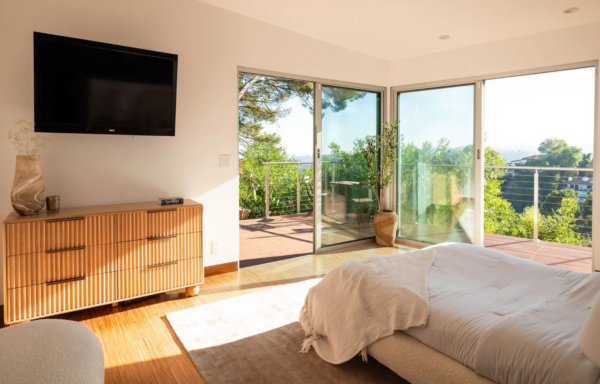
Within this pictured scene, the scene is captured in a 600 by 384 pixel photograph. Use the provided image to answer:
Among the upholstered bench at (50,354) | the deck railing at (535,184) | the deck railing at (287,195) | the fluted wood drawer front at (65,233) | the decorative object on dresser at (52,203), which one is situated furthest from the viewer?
the deck railing at (287,195)

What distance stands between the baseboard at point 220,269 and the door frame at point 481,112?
8.75 ft

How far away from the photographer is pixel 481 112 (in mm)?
4535

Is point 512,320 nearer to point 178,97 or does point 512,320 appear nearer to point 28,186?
point 28,186

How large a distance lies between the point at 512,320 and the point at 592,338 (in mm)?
297

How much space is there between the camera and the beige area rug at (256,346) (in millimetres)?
2053

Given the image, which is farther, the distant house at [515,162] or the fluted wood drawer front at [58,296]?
the distant house at [515,162]

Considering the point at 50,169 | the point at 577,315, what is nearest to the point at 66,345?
the point at 577,315

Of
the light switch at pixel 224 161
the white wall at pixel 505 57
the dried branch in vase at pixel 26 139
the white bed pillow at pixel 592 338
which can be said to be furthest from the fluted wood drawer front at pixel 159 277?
the white wall at pixel 505 57

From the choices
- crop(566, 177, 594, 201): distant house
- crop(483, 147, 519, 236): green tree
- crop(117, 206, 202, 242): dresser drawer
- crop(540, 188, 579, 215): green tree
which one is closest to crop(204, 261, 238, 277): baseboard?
crop(117, 206, 202, 242): dresser drawer

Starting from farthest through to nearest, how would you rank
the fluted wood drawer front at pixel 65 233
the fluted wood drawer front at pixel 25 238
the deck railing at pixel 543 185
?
the deck railing at pixel 543 185, the fluted wood drawer front at pixel 65 233, the fluted wood drawer front at pixel 25 238

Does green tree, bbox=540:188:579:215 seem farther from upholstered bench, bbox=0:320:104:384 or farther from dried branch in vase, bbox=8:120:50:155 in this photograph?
dried branch in vase, bbox=8:120:50:155

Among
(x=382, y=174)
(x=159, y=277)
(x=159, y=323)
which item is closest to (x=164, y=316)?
(x=159, y=323)

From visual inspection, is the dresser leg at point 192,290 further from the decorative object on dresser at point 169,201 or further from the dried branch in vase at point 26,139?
the dried branch in vase at point 26,139

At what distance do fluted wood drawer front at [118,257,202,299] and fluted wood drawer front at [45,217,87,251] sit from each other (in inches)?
15.3
